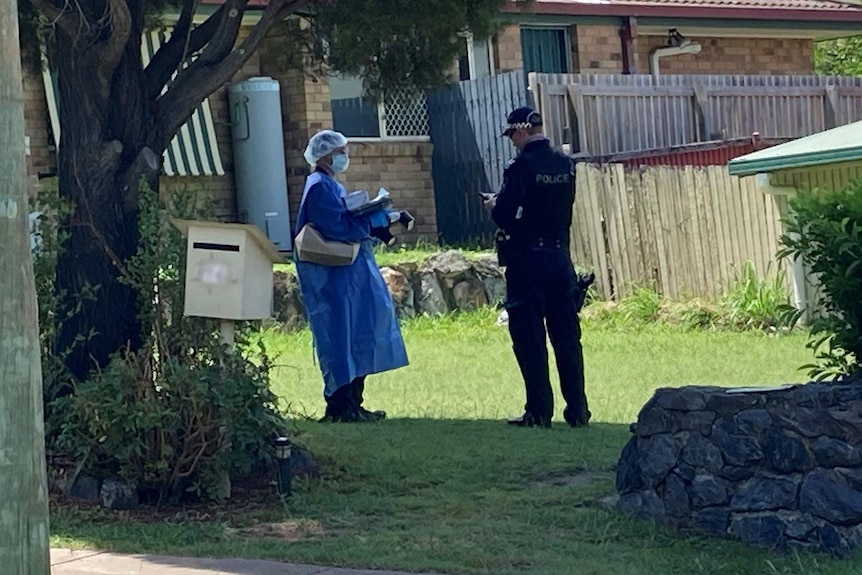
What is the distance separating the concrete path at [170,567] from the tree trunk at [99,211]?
5.67 feet

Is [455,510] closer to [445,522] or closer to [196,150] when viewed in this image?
[445,522]

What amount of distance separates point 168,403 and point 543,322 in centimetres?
324

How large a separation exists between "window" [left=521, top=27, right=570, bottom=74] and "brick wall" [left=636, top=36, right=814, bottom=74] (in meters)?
1.32

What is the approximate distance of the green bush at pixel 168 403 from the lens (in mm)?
7699

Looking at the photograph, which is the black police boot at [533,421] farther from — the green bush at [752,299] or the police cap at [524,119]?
the green bush at [752,299]

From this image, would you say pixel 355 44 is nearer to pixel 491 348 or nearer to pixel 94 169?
pixel 94 169

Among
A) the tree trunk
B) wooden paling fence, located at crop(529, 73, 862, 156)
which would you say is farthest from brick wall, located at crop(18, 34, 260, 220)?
the tree trunk

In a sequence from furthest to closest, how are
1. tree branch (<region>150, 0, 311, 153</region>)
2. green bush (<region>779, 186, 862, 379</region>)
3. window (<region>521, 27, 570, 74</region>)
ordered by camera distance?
window (<region>521, 27, 570, 74</region>), tree branch (<region>150, 0, 311, 153</region>), green bush (<region>779, 186, 862, 379</region>)

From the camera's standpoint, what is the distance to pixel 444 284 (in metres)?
17.8

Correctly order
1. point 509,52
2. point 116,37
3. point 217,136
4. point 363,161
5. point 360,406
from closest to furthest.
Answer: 1. point 116,37
2. point 360,406
3. point 217,136
4. point 363,161
5. point 509,52

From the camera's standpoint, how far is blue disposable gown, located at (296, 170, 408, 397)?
403 inches

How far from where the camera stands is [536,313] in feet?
33.2

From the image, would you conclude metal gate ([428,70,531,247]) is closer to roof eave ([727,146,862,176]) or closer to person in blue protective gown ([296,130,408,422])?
roof eave ([727,146,862,176])

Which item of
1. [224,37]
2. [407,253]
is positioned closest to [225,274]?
[224,37]
